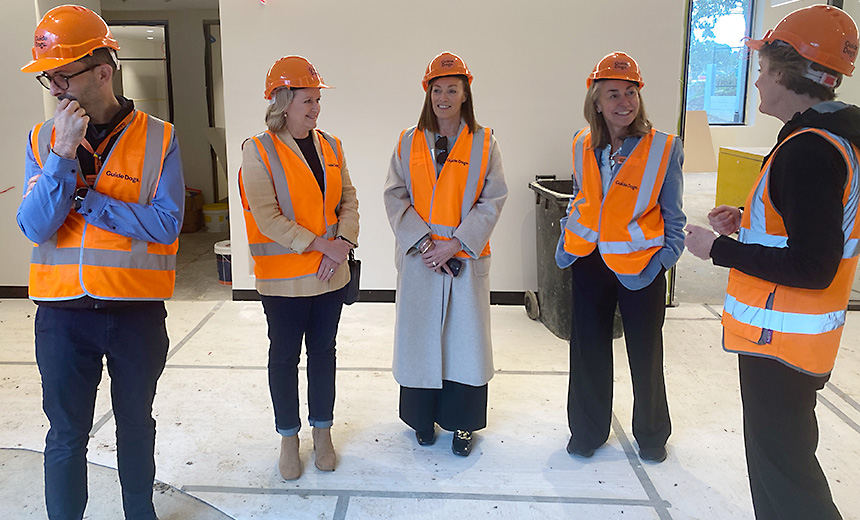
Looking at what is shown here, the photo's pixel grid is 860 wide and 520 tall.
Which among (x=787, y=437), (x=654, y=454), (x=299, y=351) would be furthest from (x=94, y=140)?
(x=654, y=454)

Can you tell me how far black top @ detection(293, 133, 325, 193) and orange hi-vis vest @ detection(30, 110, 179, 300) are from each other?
65 cm

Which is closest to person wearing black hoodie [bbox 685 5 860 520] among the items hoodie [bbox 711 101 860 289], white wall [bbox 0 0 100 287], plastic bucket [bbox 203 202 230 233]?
hoodie [bbox 711 101 860 289]

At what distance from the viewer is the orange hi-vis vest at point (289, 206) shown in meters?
2.62

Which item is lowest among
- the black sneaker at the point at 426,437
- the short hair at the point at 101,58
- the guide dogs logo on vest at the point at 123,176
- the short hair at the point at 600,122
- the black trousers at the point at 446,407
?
the black sneaker at the point at 426,437

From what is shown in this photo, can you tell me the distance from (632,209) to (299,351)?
4.69 feet

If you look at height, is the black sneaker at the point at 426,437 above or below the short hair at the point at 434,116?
below

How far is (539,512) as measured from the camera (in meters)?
2.61

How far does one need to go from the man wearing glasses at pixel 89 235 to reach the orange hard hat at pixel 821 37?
5.82 ft

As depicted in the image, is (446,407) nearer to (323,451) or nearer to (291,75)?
(323,451)

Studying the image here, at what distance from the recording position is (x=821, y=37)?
67.9 inches

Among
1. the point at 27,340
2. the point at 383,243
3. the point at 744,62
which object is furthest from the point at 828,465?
the point at 744,62

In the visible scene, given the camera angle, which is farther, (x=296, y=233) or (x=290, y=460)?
(x=290, y=460)

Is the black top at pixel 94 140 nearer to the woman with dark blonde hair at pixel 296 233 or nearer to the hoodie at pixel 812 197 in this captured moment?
the woman with dark blonde hair at pixel 296 233

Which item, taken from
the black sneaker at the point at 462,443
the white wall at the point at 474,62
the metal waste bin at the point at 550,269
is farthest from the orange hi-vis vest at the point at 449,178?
the white wall at the point at 474,62
